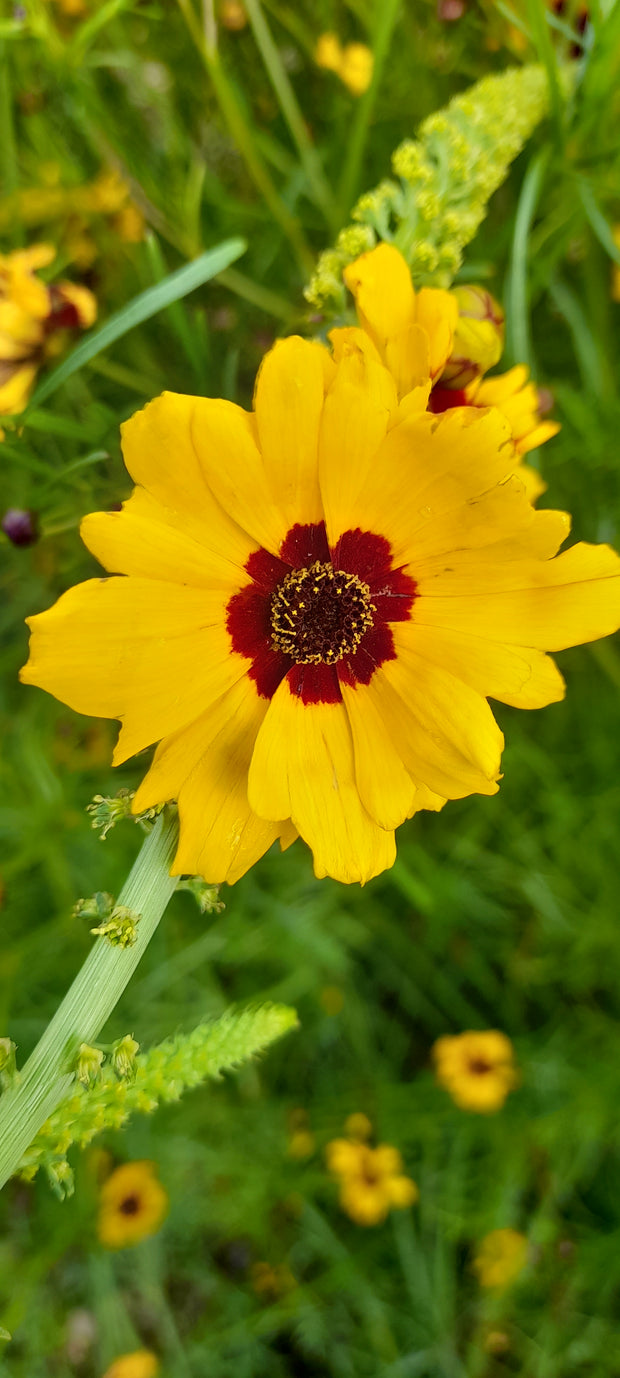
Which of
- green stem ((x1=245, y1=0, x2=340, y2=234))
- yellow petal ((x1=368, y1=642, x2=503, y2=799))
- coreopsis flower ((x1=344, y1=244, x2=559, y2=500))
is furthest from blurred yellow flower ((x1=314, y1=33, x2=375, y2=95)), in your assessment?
yellow petal ((x1=368, y1=642, x2=503, y2=799))

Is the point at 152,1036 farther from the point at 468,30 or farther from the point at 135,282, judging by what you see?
the point at 468,30

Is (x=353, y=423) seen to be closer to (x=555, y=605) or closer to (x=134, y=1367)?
(x=555, y=605)

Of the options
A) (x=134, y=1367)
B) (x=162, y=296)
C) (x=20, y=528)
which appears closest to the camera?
(x=162, y=296)

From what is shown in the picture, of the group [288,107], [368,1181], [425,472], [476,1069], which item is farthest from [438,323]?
[368,1181]

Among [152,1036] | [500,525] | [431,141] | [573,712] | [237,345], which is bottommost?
[573,712]

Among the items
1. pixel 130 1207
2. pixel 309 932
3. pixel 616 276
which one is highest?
pixel 616 276

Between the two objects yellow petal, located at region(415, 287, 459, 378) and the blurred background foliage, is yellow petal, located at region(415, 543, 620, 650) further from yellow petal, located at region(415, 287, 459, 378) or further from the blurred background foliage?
the blurred background foliage

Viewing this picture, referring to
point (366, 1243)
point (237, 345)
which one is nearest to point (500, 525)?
point (237, 345)

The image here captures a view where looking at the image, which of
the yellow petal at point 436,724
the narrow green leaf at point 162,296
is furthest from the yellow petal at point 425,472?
the narrow green leaf at point 162,296
